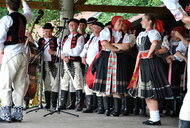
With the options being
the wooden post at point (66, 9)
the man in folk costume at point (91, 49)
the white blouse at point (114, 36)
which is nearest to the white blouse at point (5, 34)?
the white blouse at point (114, 36)

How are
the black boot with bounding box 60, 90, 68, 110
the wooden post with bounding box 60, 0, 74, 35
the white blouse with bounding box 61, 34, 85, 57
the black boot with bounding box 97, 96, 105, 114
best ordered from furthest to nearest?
the wooden post with bounding box 60, 0, 74, 35, the black boot with bounding box 60, 90, 68, 110, the white blouse with bounding box 61, 34, 85, 57, the black boot with bounding box 97, 96, 105, 114

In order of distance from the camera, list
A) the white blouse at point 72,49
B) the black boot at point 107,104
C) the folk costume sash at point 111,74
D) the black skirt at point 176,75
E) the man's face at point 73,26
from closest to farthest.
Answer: the folk costume sash at point 111,74, the black boot at point 107,104, the black skirt at point 176,75, the white blouse at point 72,49, the man's face at point 73,26

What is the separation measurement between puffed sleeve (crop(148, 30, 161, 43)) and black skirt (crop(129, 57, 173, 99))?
24 centimetres

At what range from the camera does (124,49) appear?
6090 millimetres

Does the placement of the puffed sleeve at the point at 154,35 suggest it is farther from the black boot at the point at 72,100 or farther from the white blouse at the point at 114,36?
the black boot at the point at 72,100

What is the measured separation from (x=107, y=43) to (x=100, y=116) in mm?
Result: 1058

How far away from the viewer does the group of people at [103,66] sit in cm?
527

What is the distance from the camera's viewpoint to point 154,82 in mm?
5312

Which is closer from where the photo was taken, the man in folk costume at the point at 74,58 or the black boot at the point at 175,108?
the black boot at the point at 175,108

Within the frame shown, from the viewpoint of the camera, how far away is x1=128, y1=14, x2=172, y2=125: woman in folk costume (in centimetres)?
530

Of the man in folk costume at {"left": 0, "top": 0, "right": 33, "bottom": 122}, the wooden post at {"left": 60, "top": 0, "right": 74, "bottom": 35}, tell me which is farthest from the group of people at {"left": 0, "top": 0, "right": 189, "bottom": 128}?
the wooden post at {"left": 60, "top": 0, "right": 74, "bottom": 35}

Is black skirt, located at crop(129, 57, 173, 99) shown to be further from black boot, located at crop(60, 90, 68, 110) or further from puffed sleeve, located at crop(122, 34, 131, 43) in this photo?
black boot, located at crop(60, 90, 68, 110)

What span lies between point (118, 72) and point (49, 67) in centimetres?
157

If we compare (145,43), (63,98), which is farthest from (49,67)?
(145,43)
